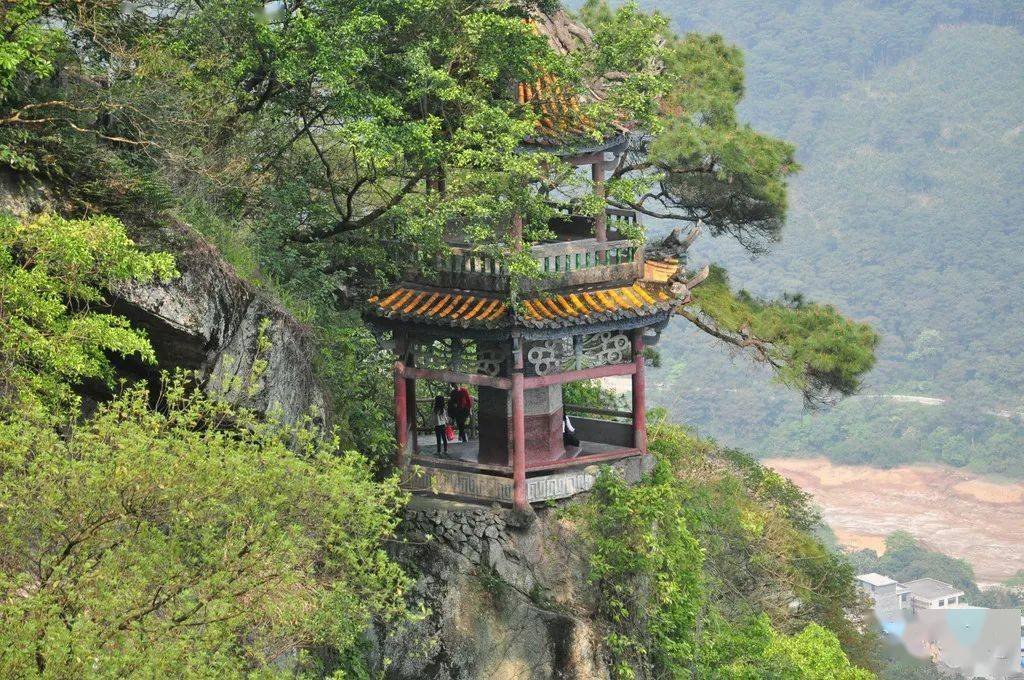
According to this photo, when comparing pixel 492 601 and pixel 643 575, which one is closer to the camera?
pixel 492 601

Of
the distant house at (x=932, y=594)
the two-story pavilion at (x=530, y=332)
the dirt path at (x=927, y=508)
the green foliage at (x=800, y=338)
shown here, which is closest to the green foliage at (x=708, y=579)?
the two-story pavilion at (x=530, y=332)

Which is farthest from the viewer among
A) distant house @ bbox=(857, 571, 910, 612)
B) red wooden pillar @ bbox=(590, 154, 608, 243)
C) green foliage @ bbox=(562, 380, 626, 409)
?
distant house @ bbox=(857, 571, 910, 612)

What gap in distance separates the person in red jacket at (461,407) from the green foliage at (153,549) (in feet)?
21.1

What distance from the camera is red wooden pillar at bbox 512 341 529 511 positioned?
63.6ft

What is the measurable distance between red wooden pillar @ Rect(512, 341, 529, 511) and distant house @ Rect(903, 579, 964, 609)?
53563 millimetres

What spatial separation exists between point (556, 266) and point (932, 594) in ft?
191

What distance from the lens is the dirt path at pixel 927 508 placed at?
8412 centimetres

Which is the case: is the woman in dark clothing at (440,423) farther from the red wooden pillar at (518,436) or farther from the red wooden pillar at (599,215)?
the red wooden pillar at (599,215)

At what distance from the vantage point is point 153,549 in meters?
12.8

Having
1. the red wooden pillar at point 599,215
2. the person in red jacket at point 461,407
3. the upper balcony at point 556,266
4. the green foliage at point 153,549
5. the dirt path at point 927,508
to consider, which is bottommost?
the dirt path at point 927,508

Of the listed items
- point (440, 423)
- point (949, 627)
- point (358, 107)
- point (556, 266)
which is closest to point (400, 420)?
point (440, 423)

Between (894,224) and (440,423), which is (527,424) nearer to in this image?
(440,423)

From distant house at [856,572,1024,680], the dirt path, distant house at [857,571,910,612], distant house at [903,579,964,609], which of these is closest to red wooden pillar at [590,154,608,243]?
distant house at [856,572,1024,680]

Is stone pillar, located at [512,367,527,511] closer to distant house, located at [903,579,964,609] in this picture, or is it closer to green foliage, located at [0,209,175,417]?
green foliage, located at [0,209,175,417]
